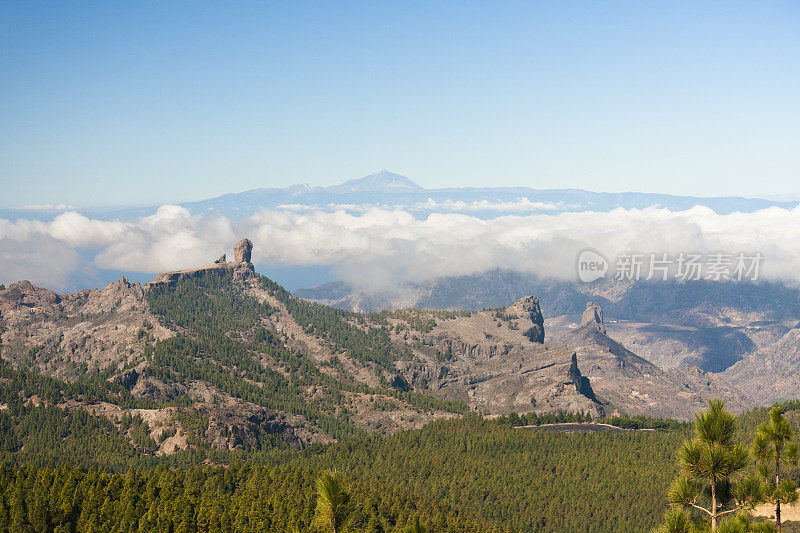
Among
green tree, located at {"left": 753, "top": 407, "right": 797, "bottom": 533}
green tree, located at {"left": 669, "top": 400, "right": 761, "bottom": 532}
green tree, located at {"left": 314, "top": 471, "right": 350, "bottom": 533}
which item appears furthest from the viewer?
green tree, located at {"left": 753, "top": 407, "right": 797, "bottom": 533}

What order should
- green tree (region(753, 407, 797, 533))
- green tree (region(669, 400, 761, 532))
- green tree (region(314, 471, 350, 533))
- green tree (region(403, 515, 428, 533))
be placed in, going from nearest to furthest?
green tree (region(403, 515, 428, 533)) < green tree (region(669, 400, 761, 532)) < green tree (region(314, 471, 350, 533)) < green tree (region(753, 407, 797, 533))

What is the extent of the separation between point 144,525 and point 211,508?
25078 mm

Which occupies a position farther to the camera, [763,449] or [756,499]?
[763,449]

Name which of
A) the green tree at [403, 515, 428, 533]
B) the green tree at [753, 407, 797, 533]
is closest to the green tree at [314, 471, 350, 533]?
the green tree at [403, 515, 428, 533]

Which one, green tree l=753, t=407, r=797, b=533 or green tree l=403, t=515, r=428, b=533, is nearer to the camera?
green tree l=403, t=515, r=428, b=533

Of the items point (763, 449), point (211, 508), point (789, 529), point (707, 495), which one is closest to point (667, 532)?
point (707, 495)

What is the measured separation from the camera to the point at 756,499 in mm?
57375

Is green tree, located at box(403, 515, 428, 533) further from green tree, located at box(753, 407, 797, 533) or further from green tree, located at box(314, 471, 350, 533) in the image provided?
green tree, located at box(753, 407, 797, 533)

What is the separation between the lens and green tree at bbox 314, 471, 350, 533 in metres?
61.4

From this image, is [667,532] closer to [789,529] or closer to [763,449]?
[763,449]

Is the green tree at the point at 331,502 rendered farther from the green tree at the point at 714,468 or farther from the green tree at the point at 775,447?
the green tree at the point at 775,447

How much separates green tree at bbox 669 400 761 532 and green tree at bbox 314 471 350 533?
28.2m

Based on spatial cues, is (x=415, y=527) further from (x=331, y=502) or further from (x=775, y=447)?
(x=775, y=447)

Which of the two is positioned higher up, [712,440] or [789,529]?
[712,440]
